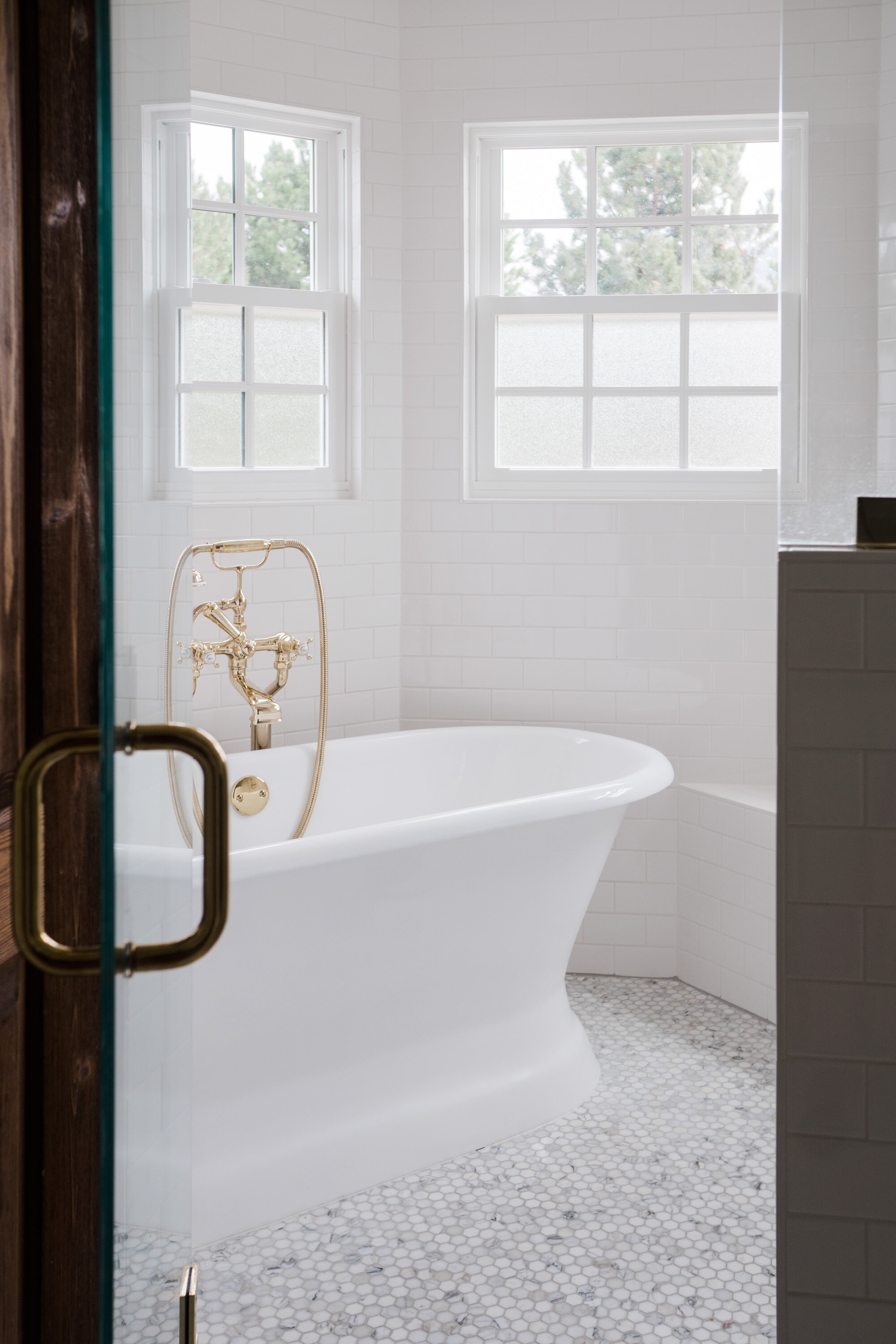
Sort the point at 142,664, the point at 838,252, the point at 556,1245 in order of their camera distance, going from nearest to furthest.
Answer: the point at 142,664
the point at 838,252
the point at 556,1245

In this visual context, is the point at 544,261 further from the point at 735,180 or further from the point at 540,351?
the point at 735,180

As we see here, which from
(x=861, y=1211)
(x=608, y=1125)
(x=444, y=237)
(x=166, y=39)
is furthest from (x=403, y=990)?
(x=444, y=237)

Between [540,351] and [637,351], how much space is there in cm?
31

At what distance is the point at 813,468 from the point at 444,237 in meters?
2.87

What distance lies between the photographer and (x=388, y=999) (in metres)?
2.59

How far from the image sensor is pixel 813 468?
1.11 m

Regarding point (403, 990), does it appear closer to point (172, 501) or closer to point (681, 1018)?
point (681, 1018)

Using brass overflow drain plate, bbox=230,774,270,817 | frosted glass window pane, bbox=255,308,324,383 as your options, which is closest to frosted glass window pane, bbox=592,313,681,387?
frosted glass window pane, bbox=255,308,324,383

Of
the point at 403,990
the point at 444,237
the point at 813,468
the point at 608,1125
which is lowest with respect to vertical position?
the point at 608,1125

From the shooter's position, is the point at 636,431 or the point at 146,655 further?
the point at 636,431

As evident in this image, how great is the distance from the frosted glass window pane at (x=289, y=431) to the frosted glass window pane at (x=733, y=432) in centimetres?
120

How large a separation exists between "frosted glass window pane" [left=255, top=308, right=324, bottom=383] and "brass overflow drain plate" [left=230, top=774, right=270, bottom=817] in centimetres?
131

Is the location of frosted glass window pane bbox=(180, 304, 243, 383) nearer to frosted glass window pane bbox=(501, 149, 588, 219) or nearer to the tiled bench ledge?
frosted glass window pane bbox=(501, 149, 588, 219)

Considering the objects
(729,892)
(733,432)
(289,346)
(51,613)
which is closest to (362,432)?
(289,346)
